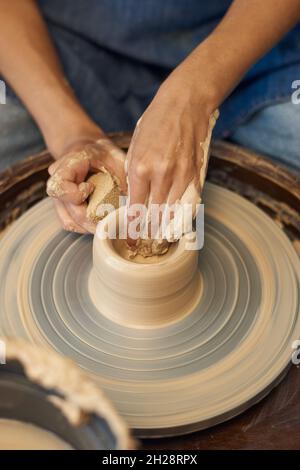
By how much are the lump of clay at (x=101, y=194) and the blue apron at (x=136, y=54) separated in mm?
399

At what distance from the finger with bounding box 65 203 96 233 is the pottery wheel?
52mm

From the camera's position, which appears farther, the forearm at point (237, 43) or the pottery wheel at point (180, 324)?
the forearm at point (237, 43)

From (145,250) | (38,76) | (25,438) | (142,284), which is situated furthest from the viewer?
(38,76)

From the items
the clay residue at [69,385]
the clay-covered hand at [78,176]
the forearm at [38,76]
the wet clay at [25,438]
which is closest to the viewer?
the clay residue at [69,385]

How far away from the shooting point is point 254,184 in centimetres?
159

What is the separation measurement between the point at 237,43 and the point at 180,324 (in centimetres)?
65

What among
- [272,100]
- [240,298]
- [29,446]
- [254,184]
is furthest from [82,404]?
[272,100]

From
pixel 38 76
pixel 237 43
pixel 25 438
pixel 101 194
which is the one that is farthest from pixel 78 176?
pixel 25 438

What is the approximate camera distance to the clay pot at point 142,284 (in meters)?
1.18

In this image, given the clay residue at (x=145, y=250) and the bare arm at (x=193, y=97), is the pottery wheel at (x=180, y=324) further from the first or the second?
the bare arm at (x=193, y=97)

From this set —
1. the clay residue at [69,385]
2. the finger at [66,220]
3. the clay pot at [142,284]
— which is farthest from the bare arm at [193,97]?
the clay residue at [69,385]

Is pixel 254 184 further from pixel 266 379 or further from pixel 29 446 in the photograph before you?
pixel 29 446

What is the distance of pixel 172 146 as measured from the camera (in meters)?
1.23

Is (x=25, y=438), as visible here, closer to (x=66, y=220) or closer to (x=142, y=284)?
(x=142, y=284)
